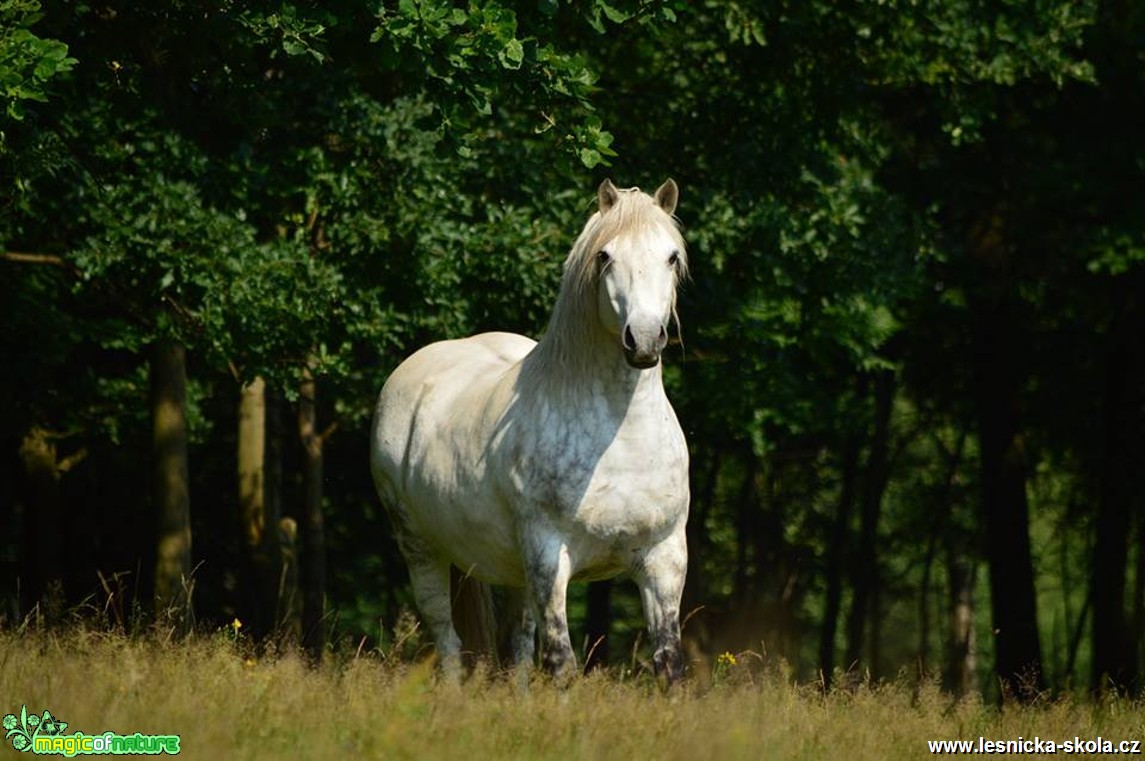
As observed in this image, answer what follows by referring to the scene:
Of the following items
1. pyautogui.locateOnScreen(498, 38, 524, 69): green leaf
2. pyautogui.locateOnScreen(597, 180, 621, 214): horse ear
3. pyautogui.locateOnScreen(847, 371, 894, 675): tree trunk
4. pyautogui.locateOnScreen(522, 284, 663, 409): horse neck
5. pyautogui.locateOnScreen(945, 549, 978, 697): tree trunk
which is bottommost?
pyautogui.locateOnScreen(945, 549, 978, 697): tree trunk

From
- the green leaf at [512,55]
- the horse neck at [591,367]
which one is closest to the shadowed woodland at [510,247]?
the green leaf at [512,55]

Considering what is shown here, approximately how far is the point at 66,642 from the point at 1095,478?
2128cm

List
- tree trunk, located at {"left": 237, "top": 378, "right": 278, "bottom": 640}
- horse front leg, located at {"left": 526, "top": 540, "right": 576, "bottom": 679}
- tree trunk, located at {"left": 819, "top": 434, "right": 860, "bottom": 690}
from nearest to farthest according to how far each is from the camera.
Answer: horse front leg, located at {"left": 526, "top": 540, "right": 576, "bottom": 679} → tree trunk, located at {"left": 237, "top": 378, "right": 278, "bottom": 640} → tree trunk, located at {"left": 819, "top": 434, "right": 860, "bottom": 690}

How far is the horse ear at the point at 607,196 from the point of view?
29.2ft

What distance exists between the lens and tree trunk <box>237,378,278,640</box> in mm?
18844

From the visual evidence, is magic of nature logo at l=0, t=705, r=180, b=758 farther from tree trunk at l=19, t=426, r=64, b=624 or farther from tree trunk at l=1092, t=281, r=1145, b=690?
tree trunk at l=1092, t=281, r=1145, b=690

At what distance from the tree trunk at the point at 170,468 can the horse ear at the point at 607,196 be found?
8.39 meters

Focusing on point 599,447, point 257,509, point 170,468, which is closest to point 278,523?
point 257,509

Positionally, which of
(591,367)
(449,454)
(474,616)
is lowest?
(474,616)

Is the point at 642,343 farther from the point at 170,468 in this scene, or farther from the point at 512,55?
the point at 170,468

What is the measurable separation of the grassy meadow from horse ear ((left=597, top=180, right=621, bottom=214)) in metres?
2.56

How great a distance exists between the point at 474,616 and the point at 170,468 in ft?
20.9

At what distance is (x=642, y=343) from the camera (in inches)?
322

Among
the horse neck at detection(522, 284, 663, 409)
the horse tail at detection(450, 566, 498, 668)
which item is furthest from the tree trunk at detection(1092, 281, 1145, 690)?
the horse neck at detection(522, 284, 663, 409)
